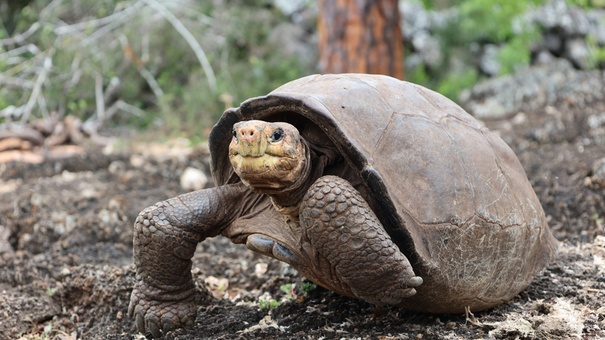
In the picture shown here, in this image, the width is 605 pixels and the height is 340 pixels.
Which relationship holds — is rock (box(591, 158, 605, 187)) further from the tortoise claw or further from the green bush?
the green bush

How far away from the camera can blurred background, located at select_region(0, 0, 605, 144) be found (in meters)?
8.33

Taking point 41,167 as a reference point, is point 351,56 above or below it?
above

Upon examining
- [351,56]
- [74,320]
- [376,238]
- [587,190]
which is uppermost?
[351,56]

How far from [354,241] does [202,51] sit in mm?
7492

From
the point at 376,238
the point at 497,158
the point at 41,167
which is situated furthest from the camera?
the point at 41,167

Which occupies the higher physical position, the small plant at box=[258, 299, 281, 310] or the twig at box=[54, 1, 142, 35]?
the twig at box=[54, 1, 142, 35]

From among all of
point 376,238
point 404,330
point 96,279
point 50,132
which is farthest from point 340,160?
point 50,132

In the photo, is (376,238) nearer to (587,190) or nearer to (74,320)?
(74,320)

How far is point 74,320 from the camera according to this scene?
2.99 m

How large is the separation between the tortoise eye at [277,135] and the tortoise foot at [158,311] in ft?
3.19

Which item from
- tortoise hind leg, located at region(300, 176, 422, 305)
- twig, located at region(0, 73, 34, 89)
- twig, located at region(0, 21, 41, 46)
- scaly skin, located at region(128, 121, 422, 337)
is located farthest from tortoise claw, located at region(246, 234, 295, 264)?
twig, located at region(0, 21, 41, 46)

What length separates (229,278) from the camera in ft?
11.6

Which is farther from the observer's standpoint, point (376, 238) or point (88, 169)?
point (88, 169)

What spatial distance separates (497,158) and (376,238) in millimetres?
867
